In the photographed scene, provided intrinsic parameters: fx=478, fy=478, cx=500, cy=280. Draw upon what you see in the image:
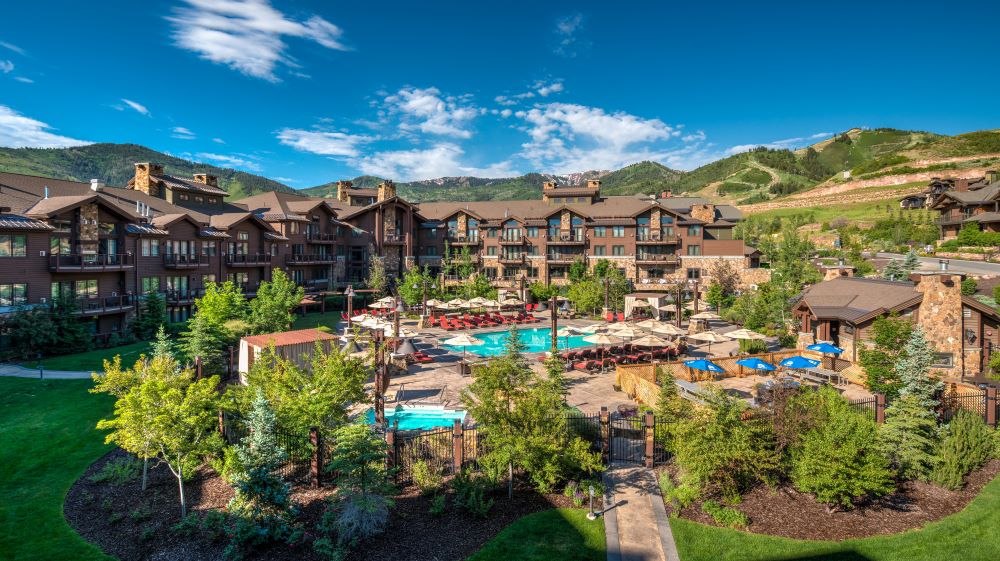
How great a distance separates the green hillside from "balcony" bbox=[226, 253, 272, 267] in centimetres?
9794

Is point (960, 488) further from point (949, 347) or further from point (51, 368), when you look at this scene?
point (51, 368)

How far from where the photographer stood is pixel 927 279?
22.3m

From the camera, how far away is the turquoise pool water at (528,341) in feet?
101

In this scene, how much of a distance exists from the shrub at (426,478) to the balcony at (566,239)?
44440 mm

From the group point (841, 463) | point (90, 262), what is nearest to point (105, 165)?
point (90, 262)

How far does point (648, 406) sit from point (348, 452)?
38.5 feet

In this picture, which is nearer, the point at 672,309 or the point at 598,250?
the point at 672,309

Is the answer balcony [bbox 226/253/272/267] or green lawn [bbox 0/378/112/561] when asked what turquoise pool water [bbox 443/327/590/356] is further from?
balcony [bbox 226/253/272/267]

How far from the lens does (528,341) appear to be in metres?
35.2

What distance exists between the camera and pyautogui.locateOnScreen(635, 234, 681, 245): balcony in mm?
53125

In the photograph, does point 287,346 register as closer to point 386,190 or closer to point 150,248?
point 150,248

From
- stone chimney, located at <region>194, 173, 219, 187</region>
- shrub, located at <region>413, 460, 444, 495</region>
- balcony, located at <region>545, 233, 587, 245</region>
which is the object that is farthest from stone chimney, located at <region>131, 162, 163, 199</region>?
shrub, located at <region>413, 460, 444, 495</region>

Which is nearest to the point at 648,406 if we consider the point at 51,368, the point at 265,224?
the point at 51,368

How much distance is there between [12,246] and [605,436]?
33.6 meters
